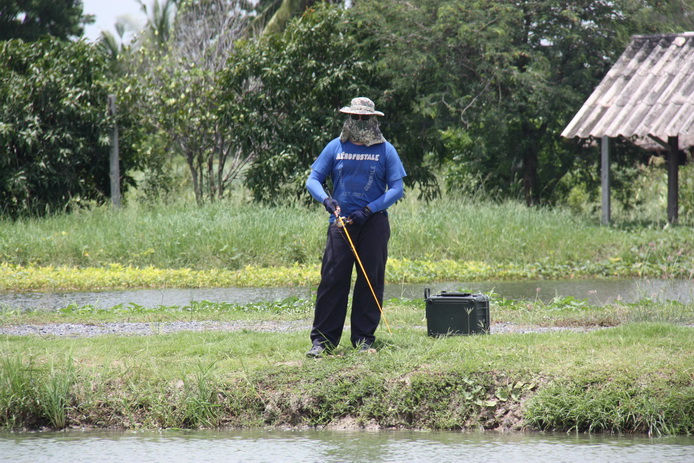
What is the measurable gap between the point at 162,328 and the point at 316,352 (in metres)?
2.36

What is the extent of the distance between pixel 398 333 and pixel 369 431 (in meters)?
1.96

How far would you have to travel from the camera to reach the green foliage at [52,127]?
19.7 metres

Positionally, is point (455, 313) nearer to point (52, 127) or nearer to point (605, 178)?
point (605, 178)

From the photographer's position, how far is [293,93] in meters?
21.1

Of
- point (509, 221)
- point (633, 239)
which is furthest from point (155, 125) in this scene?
point (633, 239)

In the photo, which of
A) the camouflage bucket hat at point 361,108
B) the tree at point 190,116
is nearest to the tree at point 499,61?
the tree at point 190,116

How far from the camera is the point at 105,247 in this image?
52.1 ft

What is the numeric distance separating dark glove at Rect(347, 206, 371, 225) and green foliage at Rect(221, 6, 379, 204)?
1321cm

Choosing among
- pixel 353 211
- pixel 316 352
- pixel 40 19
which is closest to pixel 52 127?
pixel 353 211

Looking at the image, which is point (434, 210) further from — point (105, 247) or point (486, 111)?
point (105, 247)

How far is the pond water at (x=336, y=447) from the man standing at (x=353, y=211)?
122 centimetres

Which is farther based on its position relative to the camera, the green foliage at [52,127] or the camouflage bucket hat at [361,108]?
the green foliage at [52,127]

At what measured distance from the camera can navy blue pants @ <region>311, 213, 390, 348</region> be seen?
7449mm

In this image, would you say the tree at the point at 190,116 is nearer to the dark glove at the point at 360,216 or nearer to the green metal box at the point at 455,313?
the green metal box at the point at 455,313
